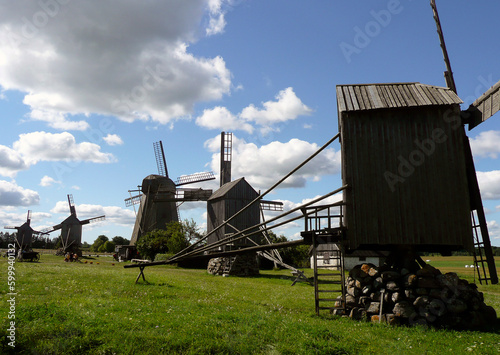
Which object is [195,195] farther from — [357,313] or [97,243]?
[97,243]

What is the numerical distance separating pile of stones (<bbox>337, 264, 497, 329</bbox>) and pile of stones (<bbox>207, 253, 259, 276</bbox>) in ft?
60.4

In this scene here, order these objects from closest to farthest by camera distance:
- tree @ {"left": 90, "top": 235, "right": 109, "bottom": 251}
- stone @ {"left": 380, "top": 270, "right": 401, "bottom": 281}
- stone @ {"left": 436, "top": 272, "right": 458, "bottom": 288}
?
stone @ {"left": 436, "top": 272, "right": 458, "bottom": 288}
stone @ {"left": 380, "top": 270, "right": 401, "bottom": 281}
tree @ {"left": 90, "top": 235, "right": 109, "bottom": 251}

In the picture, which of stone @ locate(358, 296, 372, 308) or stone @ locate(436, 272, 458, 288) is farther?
stone @ locate(358, 296, 372, 308)

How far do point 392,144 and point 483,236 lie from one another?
4055 mm

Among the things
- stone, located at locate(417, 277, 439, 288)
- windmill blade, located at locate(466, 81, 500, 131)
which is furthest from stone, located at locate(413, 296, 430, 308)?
windmill blade, located at locate(466, 81, 500, 131)

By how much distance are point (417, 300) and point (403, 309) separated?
52cm

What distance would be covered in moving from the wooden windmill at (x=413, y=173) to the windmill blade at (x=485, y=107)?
0.10ft

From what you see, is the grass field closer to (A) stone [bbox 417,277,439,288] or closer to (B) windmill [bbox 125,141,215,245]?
(A) stone [bbox 417,277,439,288]

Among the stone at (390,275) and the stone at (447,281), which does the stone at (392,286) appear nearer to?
the stone at (390,275)

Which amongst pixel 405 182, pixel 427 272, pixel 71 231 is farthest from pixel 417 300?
pixel 71 231

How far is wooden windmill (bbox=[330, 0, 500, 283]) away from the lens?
11.6 metres

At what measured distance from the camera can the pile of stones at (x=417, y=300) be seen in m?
10.9

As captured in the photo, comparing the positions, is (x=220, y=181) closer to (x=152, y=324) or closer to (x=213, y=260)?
(x=213, y=260)

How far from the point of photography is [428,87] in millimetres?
13211
